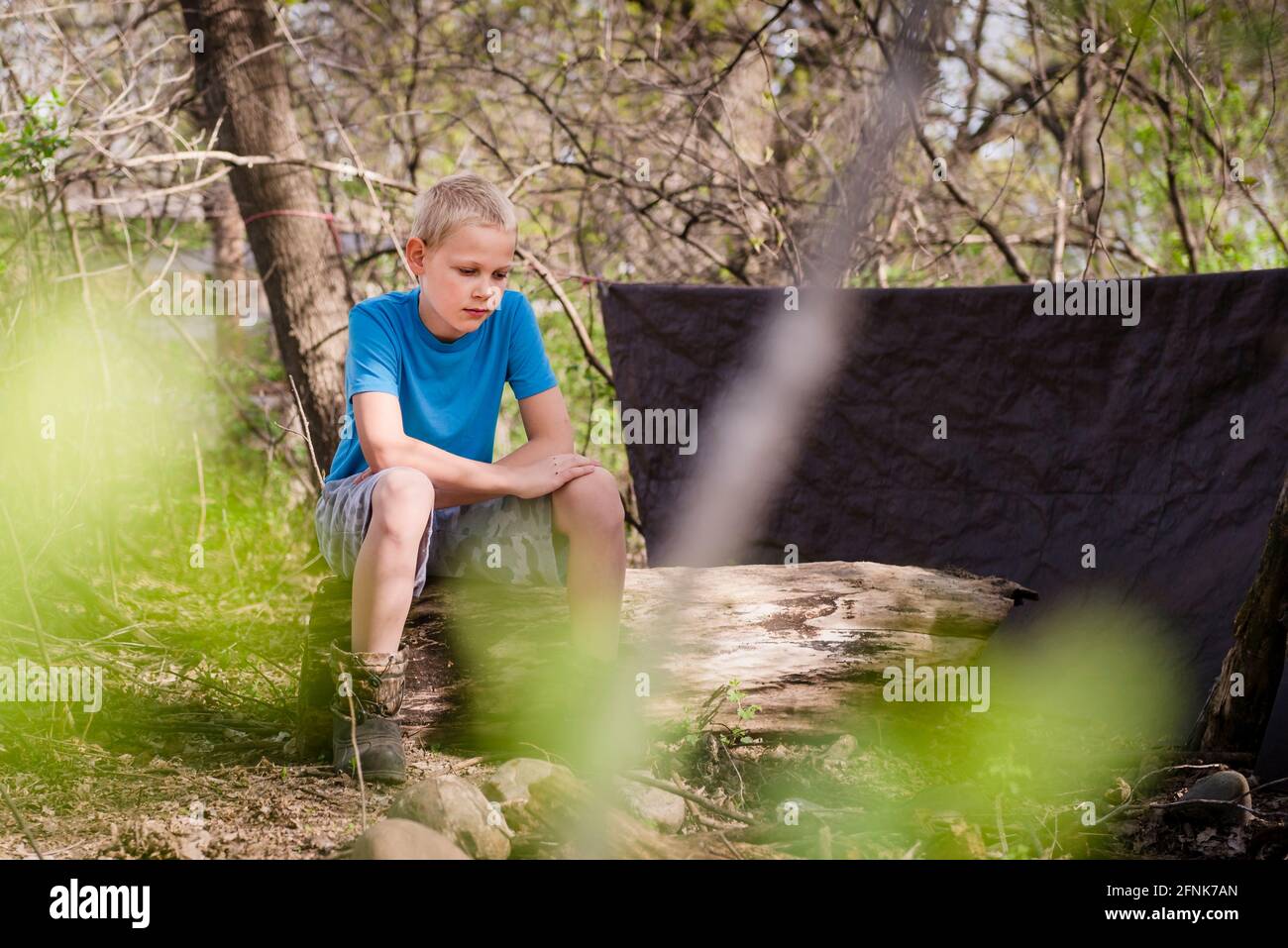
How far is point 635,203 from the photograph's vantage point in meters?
5.39

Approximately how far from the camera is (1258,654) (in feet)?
8.87

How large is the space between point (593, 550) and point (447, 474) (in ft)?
1.18

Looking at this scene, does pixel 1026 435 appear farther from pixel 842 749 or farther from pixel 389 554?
pixel 389 554

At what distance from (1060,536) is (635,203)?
8.93 feet

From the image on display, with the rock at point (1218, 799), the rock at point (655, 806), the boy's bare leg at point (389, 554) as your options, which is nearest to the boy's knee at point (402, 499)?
the boy's bare leg at point (389, 554)

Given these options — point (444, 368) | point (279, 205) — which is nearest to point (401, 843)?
point (444, 368)

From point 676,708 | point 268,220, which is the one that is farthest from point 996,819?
point 268,220

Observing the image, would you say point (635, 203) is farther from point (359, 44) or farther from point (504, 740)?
point (504, 740)

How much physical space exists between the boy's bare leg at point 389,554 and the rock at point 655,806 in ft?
1.96

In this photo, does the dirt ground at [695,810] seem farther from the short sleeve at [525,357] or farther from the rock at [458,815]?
the short sleeve at [525,357]

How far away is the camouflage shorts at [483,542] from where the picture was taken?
2.67 m

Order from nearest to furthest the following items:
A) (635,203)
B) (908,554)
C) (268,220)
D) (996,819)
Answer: (996,819)
(908,554)
(268,220)
(635,203)

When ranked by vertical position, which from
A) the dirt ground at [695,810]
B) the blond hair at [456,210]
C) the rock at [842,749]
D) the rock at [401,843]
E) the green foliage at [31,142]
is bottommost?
the dirt ground at [695,810]

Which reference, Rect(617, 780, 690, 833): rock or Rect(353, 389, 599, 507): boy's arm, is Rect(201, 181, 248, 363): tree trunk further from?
Rect(617, 780, 690, 833): rock
